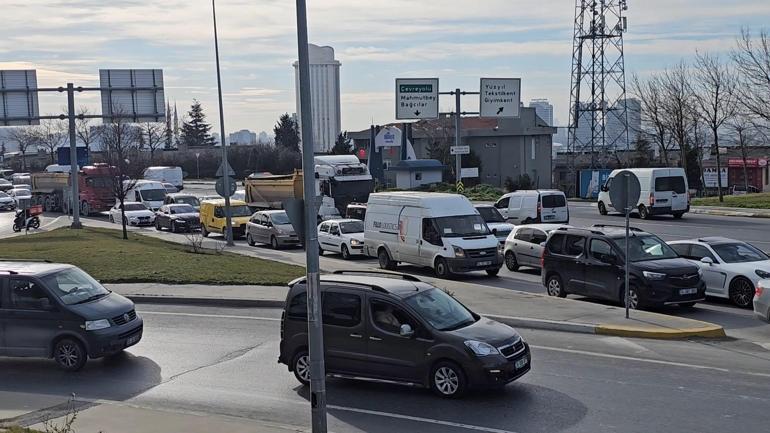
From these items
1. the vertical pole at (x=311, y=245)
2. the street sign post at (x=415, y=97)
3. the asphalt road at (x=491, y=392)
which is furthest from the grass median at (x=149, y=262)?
the street sign post at (x=415, y=97)

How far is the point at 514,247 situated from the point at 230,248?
518 inches

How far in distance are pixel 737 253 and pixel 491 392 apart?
10.2m

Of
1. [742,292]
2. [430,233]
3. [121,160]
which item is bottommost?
[742,292]

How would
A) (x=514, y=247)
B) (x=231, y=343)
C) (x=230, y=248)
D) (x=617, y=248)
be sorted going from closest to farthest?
(x=231, y=343), (x=617, y=248), (x=514, y=247), (x=230, y=248)

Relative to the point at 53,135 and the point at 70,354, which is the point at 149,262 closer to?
the point at 70,354

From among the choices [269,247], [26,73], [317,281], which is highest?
[26,73]

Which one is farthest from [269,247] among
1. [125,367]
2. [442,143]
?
[442,143]

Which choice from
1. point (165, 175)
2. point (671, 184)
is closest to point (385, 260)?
point (671, 184)

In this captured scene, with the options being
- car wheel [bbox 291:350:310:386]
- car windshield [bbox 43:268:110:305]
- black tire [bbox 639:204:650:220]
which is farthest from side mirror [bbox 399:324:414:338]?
black tire [bbox 639:204:650:220]

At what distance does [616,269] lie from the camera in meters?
18.2

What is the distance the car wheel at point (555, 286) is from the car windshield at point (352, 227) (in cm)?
1180

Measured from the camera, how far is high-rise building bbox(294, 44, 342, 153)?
374 ft

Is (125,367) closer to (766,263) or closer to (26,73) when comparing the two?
(766,263)

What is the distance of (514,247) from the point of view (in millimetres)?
25922
